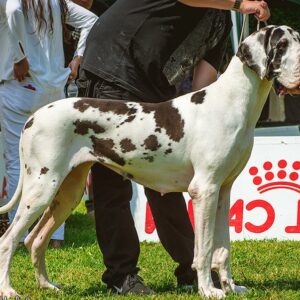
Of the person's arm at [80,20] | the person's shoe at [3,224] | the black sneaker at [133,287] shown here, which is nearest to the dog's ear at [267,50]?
the black sneaker at [133,287]

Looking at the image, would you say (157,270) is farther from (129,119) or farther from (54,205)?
(129,119)

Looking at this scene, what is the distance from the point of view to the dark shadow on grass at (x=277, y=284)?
5465 millimetres

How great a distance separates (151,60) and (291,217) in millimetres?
2736

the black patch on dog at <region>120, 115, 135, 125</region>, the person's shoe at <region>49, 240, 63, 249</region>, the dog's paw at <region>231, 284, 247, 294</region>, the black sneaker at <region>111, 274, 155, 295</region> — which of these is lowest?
the person's shoe at <region>49, 240, 63, 249</region>

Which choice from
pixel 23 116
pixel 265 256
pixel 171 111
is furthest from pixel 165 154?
pixel 23 116

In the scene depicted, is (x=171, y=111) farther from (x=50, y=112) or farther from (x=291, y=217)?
(x=291, y=217)

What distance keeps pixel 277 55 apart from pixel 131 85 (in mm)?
982

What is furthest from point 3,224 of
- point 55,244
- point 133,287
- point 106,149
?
point 106,149

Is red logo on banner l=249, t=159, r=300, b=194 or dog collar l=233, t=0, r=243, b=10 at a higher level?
dog collar l=233, t=0, r=243, b=10

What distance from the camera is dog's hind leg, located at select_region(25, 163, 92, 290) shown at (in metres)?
5.44

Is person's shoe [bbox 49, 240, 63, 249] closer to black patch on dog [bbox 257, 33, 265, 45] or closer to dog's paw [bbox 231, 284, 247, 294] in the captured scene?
dog's paw [bbox 231, 284, 247, 294]

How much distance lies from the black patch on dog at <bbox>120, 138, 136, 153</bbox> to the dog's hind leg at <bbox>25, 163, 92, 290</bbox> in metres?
0.47

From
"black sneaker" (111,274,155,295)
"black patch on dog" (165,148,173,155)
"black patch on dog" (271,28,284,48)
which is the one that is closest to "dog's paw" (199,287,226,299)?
"black sneaker" (111,274,155,295)

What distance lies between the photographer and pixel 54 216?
5.50 m
